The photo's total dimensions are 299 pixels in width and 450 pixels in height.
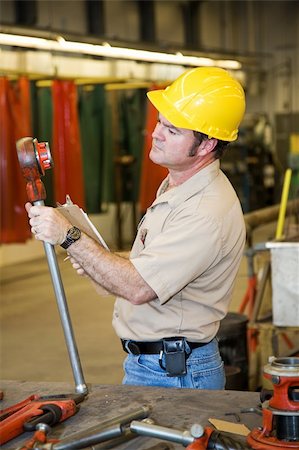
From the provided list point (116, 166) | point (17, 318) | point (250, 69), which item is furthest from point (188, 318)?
point (250, 69)

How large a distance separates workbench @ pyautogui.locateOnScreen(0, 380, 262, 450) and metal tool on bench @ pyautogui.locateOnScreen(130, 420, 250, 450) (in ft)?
0.15

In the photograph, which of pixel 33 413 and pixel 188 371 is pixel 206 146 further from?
pixel 33 413

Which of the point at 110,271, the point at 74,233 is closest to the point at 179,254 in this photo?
the point at 110,271

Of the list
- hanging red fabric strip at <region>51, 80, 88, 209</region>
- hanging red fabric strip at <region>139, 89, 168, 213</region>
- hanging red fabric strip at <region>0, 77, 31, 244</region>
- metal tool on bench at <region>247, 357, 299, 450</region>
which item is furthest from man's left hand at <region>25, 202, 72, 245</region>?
hanging red fabric strip at <region>139, 89, 168, 213</region>

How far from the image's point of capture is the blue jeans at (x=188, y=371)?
300 centimetres

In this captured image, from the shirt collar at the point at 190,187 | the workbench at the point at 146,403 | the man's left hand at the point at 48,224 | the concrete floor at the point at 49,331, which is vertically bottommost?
the concrete floor at the point at 49,331

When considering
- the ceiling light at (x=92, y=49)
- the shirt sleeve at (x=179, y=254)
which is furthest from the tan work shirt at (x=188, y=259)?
the ceiling light at (x=92, y=49)

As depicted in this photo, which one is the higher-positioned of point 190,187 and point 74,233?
point 190,187

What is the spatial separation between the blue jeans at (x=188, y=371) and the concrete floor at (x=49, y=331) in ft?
8.22

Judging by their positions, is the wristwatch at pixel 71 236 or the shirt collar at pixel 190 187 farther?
the shirt collar at pixel 190 187

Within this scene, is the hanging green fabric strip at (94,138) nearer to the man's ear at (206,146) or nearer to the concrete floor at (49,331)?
the concrete floor at (49,331)

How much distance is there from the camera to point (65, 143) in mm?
10078

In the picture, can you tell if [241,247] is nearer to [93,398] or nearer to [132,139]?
[93,398]

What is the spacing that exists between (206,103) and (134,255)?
579mm
